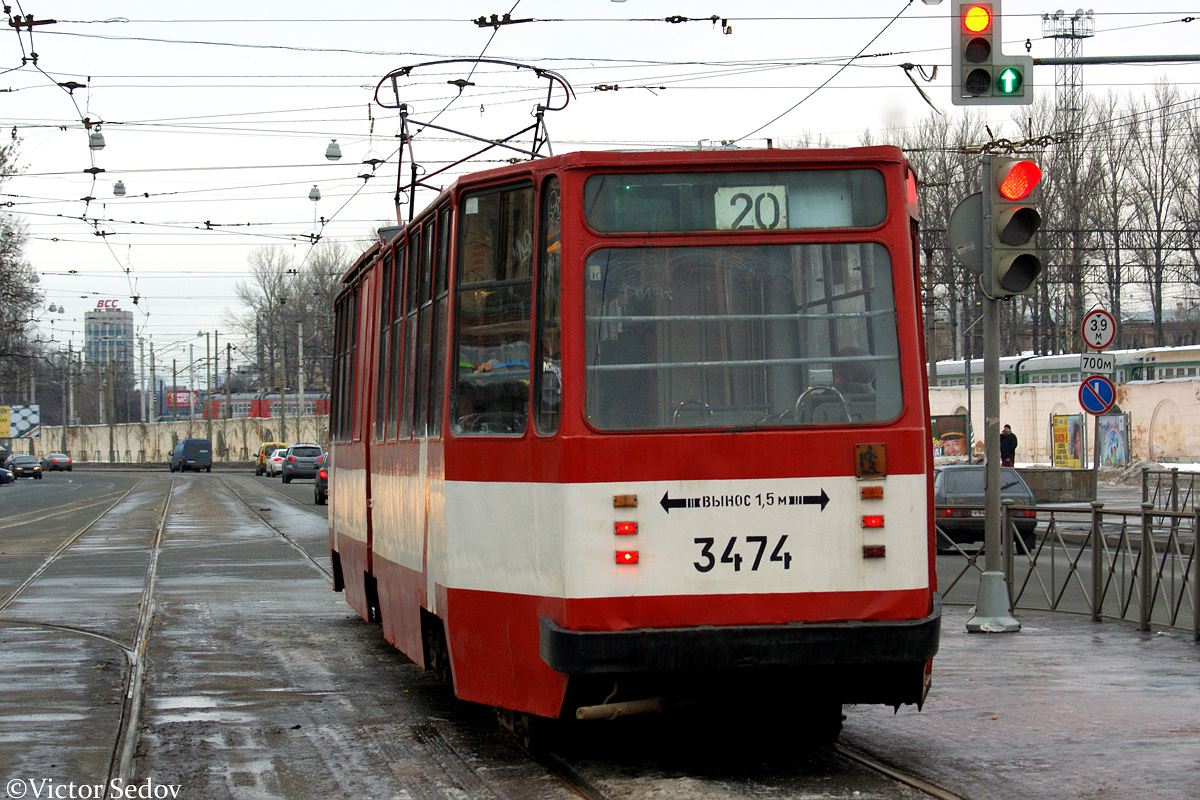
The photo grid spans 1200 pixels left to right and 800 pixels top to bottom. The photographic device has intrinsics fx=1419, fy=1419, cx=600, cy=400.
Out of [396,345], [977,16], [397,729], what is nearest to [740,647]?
[397,729]

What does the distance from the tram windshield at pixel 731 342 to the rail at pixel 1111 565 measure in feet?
18.5

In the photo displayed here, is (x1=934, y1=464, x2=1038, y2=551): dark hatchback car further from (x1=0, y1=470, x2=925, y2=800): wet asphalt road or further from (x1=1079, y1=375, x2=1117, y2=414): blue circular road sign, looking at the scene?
(x1=0, y1=470, x2=925, y2=800): wet asphalt road

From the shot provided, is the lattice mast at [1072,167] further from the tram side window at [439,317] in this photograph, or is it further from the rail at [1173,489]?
the tram side window at [439,317]

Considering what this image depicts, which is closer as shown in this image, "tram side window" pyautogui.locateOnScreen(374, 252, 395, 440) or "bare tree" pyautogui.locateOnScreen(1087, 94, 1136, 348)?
"tram side window" pyautogui.locateOnScreen(374, 252, 395, 440)

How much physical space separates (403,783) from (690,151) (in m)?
3.04

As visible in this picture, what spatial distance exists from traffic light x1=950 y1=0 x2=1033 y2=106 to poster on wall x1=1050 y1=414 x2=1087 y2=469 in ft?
96.9

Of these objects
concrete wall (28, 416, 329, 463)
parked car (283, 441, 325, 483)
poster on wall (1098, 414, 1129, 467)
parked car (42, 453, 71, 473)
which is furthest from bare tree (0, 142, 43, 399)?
parked car (42, 453, 71, 473)

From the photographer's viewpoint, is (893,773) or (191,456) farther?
(191,456)

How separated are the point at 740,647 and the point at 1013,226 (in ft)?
19.7

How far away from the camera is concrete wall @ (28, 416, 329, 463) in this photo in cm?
8869

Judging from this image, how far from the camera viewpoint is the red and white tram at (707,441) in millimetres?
5852

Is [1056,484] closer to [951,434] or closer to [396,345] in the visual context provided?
[951,434]

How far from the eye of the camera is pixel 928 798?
5.73 metres

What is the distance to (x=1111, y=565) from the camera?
1186cm
